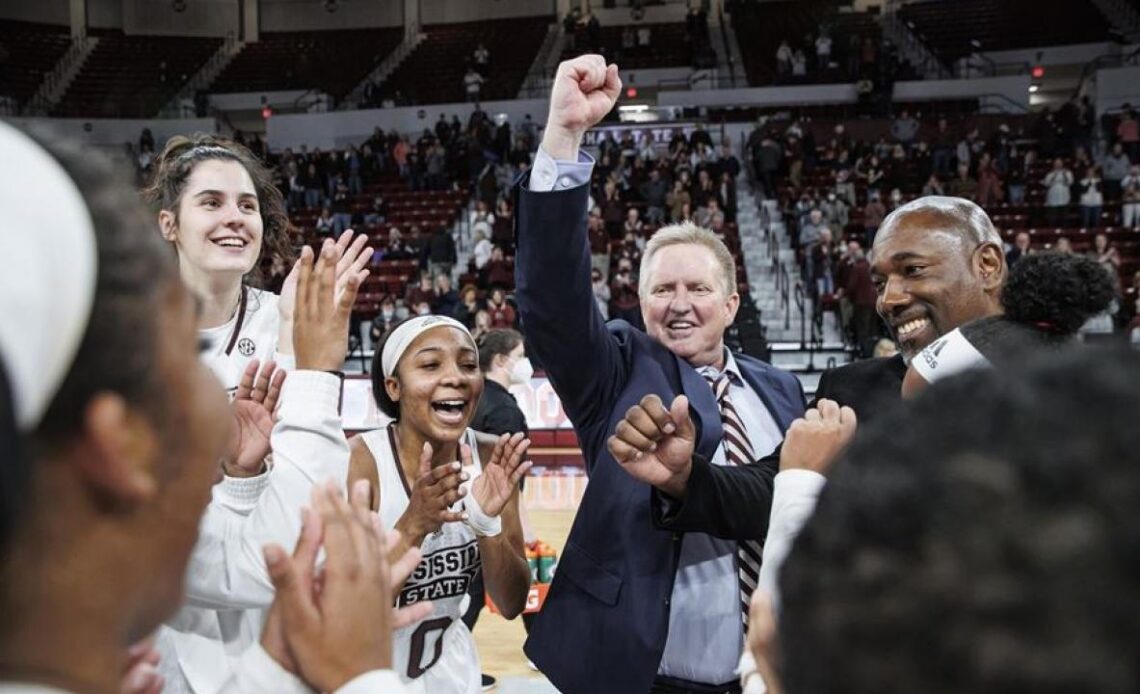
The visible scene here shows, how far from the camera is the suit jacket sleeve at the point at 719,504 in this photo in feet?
7.30

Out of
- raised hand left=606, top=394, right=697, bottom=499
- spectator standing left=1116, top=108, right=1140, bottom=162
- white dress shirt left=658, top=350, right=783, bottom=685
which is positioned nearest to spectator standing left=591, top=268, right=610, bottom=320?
spectator standing left=1116, top=108, right=1140, bottom=162

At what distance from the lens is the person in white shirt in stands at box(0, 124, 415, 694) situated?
2.42 ft

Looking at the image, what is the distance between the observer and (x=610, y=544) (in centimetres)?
254

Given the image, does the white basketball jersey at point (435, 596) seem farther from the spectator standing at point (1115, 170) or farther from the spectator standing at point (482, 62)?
the spectator standing at point (482, 62)

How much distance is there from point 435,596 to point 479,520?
24cm

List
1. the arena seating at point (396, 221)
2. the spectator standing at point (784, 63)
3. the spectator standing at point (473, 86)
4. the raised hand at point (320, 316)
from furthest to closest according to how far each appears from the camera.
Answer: the spectator standing at point (473, 86)
the spectator standing at point (784, 63)
the arena seating at point (396, 221)
the raised hand at point (320, 316)

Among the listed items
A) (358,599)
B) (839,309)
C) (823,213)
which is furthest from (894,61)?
(358,599)

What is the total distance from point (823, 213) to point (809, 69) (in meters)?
8.00

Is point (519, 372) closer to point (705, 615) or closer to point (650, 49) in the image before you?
point (705, 615)

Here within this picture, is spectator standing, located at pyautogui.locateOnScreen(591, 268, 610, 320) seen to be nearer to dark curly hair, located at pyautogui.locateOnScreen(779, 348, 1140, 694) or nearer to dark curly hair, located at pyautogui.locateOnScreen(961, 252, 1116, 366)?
dark curly hair, located at pyautogui.locateOnScreen(961, 252, 1116, 366)

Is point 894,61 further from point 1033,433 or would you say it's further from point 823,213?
point 1033,433

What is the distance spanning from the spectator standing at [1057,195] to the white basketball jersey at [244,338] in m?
16.9

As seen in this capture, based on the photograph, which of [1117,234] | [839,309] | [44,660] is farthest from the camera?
[1117,234]

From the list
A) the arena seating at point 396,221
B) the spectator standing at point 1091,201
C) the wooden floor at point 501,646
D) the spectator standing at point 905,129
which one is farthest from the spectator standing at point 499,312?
the spectator standing at point 905,129
